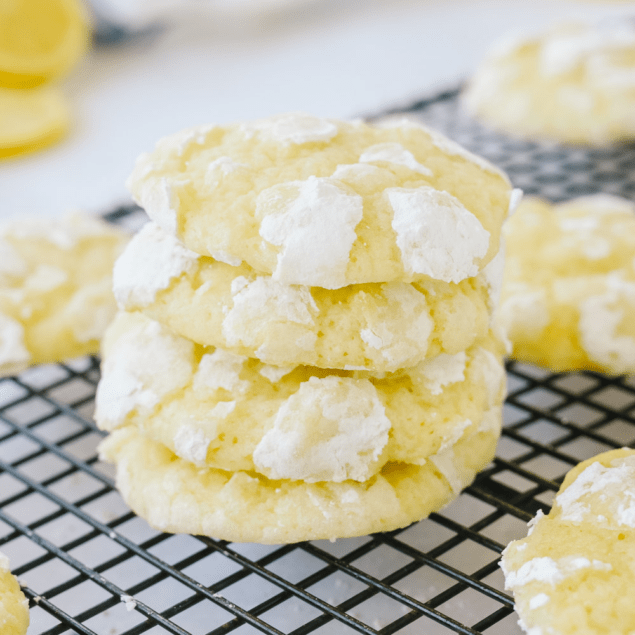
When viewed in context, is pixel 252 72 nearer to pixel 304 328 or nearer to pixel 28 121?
pixel 28 121

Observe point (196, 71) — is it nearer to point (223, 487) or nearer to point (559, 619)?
point (223, 487)

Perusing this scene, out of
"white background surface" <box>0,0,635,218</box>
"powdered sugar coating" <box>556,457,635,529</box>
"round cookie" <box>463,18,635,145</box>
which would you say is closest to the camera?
"powdered sugar coating" <box>556,457,635,529</box>

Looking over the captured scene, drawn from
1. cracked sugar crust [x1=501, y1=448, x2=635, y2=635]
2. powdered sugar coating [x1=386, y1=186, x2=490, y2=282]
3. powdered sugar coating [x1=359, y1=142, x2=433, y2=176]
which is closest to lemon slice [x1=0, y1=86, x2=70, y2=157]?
powdered sugar coating [x1=359, y1=142, x2=433, y2=176]

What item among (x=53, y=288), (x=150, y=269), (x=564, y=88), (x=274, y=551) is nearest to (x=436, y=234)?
(x=150, y=269)

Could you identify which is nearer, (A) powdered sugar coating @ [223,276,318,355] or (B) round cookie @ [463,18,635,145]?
(A) powdered sugar coating @ [223,276,318,355]

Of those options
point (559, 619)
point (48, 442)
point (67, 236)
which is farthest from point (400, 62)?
point (559, 619)

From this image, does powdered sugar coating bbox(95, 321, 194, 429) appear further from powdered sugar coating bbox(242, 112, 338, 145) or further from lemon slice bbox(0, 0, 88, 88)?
lemon slice bbox(0, 0, 88, 88)

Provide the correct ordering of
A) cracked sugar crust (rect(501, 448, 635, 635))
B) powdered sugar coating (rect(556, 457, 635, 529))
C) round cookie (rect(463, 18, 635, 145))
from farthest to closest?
round cookie (rect(463, 18, 635, 145)) → powdered sugar coating (rect(556, 457, 635, 529)) → cracked sugar crust (rect(501, 448, 635, 635))
